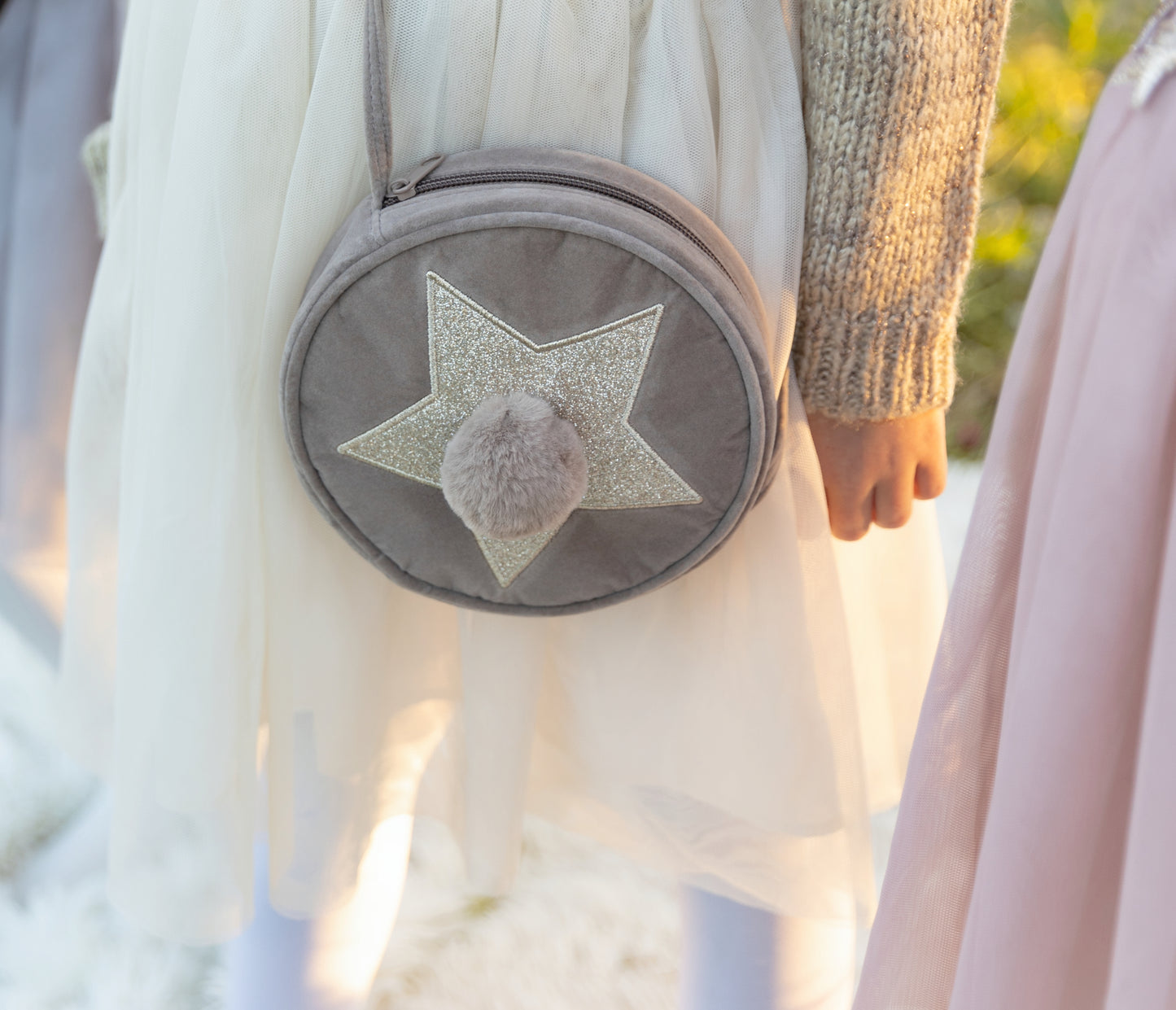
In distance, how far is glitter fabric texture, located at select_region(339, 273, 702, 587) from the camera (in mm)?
457

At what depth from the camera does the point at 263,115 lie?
0.48 metres

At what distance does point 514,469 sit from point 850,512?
0.21m

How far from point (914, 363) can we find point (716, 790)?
268mm

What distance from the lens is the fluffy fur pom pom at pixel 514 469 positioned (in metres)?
0.45

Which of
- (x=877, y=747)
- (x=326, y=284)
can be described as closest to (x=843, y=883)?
→ (x=877, y=747)

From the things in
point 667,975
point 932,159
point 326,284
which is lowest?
point 667,975

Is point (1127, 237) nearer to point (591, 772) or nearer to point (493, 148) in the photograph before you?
point (493, 148)

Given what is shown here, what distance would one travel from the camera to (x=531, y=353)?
461 mm

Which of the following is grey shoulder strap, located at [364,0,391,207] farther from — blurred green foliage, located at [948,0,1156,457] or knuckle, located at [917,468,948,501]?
blurred green foliage, located at [948,0,1156,457]

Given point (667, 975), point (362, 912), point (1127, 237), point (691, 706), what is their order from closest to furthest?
point (1127, 237)
point (691, 706)
point (362, 912)
point (667, 975)

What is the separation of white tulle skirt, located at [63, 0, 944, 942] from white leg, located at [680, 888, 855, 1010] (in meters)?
0.04

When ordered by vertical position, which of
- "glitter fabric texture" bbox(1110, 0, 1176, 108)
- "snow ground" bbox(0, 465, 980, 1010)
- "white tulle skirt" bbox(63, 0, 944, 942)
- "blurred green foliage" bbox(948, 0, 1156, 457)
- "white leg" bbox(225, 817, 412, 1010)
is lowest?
"snow ground" bbox(0, 465, 980, 1010)

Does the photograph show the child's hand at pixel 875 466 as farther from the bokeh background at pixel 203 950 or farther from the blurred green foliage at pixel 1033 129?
the blurred green foliage at pixel 1033 129

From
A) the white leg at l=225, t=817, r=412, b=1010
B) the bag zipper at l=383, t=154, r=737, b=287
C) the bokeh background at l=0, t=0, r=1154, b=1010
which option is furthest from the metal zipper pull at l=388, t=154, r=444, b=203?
the bokeh background at l=0, t=0, r=1154, b=1010
